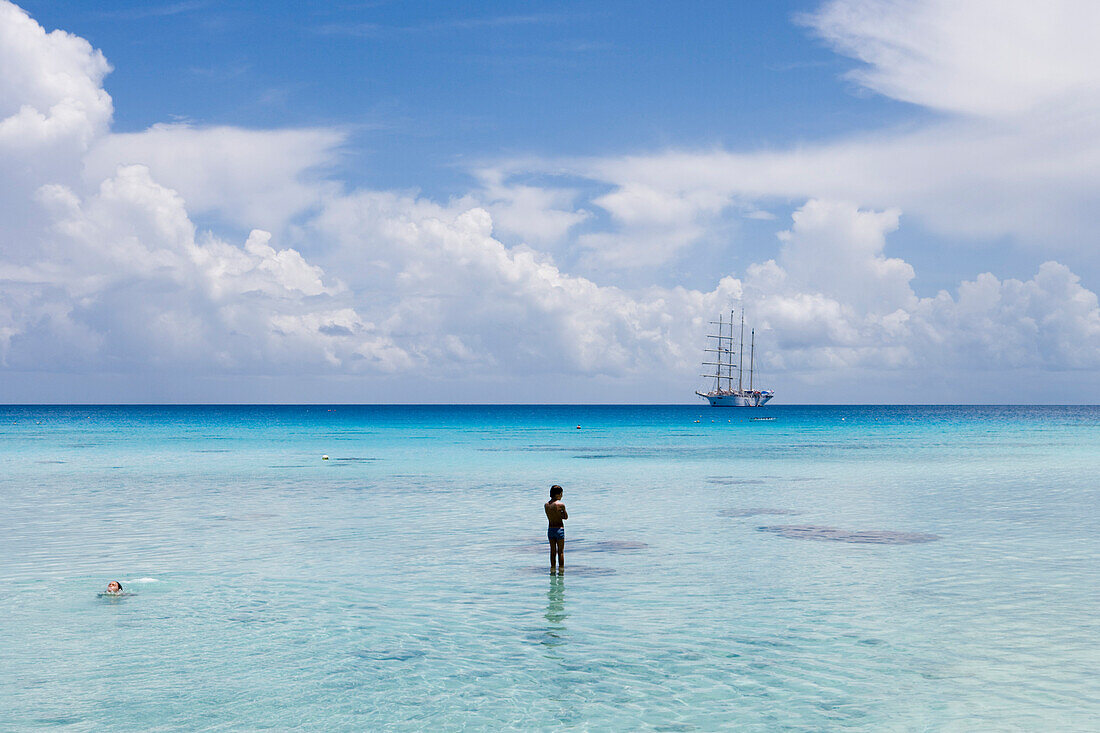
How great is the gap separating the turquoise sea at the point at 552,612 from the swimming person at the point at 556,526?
675 millimetres

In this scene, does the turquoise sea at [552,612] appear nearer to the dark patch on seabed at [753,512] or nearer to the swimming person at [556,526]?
the dark patch on seabed at [753,512]

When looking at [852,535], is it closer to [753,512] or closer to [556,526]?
[753,512]

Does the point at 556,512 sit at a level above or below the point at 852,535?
above

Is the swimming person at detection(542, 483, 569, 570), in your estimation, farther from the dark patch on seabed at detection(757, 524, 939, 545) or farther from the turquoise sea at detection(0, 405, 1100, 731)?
the dark patch on seabed at detection(757, 524, 939, 545)

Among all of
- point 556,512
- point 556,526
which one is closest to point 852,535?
point 556,526

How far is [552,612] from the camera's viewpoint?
1947cm

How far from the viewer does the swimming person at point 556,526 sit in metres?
22.2

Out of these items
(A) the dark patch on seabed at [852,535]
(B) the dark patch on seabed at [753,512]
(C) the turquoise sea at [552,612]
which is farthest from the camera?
(B) the dark patch on seabed at [753,512]

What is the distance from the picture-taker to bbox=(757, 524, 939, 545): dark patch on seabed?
2930 centimetres

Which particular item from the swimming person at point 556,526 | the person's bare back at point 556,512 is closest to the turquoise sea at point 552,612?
the swimming person at point 556,526

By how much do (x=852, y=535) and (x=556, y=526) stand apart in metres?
12.6

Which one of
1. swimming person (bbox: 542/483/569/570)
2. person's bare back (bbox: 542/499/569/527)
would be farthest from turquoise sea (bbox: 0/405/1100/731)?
person's bare back (bbox: 542/499/569/527)

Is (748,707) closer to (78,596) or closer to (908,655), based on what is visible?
(908,655)

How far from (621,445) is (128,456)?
4558 cm
